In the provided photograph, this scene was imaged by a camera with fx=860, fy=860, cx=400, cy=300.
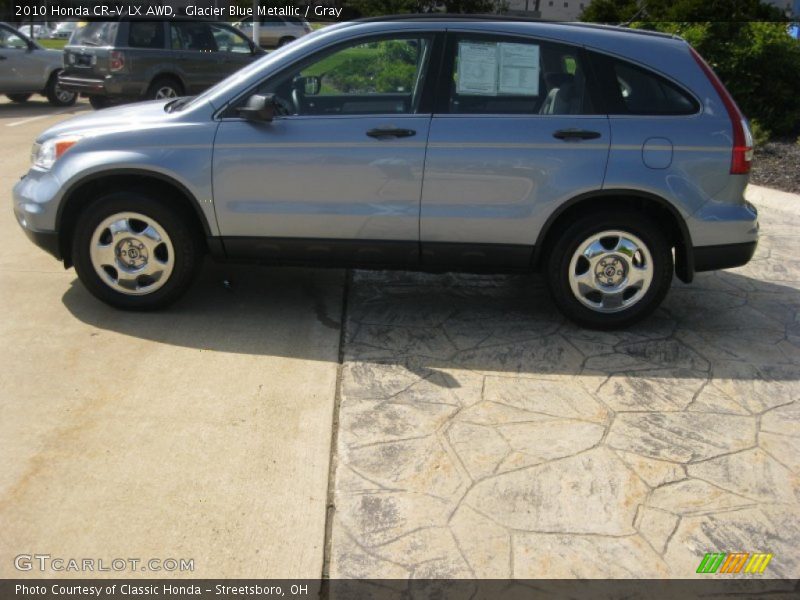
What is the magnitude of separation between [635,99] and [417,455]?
259 cm

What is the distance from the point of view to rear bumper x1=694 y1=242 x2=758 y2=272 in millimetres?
5133

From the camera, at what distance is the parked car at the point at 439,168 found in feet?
16.4

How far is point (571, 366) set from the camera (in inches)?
192

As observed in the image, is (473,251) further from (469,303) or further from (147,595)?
(147,595)

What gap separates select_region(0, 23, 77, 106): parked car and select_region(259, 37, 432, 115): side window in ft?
41.6

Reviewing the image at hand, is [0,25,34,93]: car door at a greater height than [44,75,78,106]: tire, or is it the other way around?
[0,25,34,93]: car door

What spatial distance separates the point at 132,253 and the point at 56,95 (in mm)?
13040

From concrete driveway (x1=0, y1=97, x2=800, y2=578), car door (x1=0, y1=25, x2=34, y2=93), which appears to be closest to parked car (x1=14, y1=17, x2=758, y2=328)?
concrete driveway (x1=0, y1=97, x2=800, y2=578)

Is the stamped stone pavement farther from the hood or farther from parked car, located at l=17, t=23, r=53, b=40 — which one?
parked car, located at l=17, t=23, r=53, b=40

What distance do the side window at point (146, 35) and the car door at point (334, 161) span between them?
1015 centimetres

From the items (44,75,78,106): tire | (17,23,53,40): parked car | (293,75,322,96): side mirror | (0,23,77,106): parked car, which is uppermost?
(293,75,322,96): side mirror

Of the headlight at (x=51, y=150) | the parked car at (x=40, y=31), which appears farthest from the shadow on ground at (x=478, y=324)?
the parked car at (x=40, y=31)

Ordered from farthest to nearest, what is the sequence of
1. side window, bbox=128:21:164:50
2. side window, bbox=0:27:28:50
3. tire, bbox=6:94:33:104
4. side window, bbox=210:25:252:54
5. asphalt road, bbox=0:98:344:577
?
1. tire, bbox=6:94:33:104
2. side window, bbox=0:27:28:50
3. side window, bbox=210:25:252:54
4. side window, bbox=128:21:164:50
5. asphalt road, bbox=0:98:344:577

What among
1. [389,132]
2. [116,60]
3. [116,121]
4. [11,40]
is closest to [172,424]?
→ [389,132]
